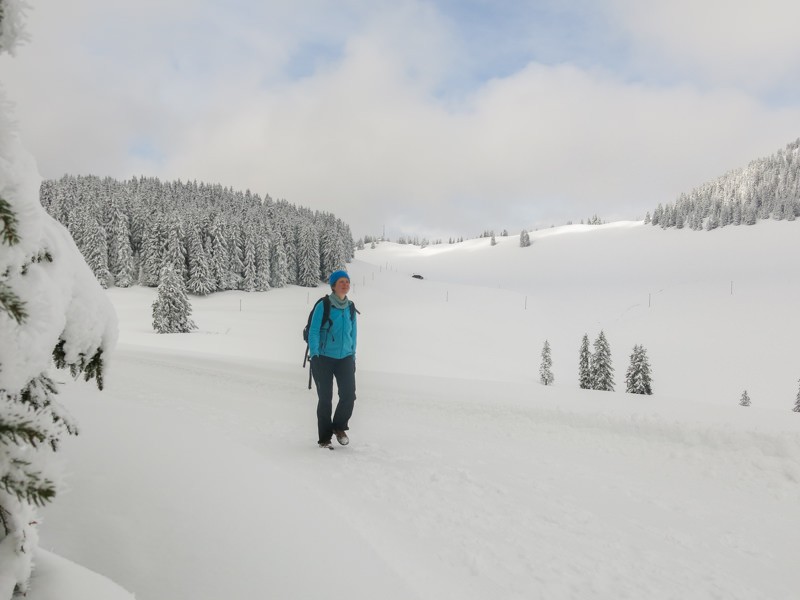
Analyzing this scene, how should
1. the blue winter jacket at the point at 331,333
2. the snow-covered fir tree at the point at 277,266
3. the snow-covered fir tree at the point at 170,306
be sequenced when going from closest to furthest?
1. the blue winter jacket at the point at 331,333
2. the snow-covered fir tree at the point at 170,306
3. the snow-covered fir tree at the point at 277,266

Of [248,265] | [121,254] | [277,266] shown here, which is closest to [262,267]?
[248,265]

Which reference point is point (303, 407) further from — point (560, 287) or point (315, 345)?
point (560, 287)

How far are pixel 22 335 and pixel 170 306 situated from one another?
37072 mm

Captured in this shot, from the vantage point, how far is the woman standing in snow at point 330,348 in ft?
21.3

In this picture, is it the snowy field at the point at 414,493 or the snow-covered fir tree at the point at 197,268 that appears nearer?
the snowy field at the point at 414,493

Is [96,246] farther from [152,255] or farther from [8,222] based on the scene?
[8,222]

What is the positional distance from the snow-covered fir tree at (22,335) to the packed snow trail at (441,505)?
3.23 ft

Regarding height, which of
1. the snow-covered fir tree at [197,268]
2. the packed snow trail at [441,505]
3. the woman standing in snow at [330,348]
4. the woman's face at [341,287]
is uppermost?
the snow-covered fir tree at [197,268]

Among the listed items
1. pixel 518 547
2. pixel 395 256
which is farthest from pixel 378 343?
pixel 395 256

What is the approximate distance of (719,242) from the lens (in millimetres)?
103750

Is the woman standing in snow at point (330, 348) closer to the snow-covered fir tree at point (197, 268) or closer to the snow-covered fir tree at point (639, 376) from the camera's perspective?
the snow-covered fir tree at point (639, 376)

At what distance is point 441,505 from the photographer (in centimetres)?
462

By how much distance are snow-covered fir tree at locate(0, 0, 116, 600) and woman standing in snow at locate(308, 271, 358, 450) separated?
4.65 m

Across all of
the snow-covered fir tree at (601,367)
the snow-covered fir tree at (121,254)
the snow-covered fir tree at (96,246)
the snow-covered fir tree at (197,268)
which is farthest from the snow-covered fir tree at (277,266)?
the snow-covered fir tree at (601,367)
